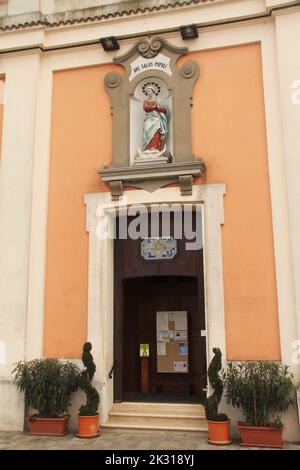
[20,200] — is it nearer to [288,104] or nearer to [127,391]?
[127,391]

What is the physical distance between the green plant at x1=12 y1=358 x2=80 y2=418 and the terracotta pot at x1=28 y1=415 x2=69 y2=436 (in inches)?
4.8

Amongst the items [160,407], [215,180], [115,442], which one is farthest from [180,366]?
[215,180]

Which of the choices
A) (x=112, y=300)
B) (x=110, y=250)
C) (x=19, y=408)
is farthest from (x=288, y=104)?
(x=19, y=408)

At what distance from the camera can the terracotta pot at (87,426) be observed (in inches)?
312

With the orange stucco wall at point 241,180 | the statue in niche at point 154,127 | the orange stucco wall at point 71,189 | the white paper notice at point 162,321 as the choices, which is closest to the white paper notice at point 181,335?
the white paper notice at point 162,321

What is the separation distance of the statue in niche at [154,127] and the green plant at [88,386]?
3.72 m

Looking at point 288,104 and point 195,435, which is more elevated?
point 288,104

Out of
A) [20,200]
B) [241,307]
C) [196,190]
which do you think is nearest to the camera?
[241,307]

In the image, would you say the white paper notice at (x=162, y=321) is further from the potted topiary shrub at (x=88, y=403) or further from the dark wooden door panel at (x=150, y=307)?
the potted topiary shrub at (x=88, y=403)

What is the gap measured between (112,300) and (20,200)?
8.51ft

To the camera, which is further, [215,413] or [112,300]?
[112,300]

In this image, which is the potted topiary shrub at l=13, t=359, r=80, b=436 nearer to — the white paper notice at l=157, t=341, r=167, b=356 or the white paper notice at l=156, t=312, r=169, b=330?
the white paper notice at l=157, t=341, r=167, b=356

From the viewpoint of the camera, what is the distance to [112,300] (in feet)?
30.4

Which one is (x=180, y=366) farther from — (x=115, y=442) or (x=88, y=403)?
(x=115, y=442)
